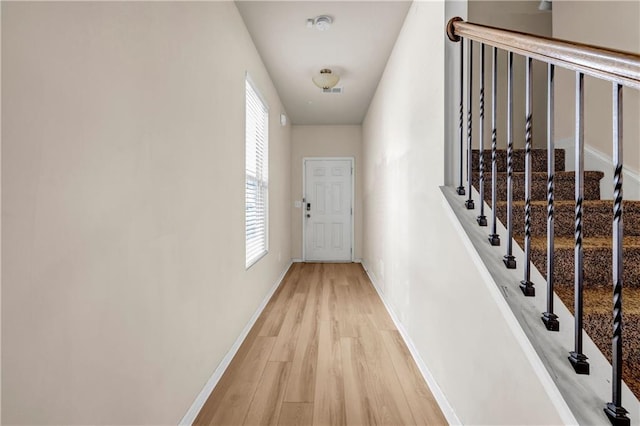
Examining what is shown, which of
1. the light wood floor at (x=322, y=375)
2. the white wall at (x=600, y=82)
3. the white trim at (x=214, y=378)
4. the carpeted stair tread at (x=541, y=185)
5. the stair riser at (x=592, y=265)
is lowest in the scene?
the light wood floor at (x=322, y=375)

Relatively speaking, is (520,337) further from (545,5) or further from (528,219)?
(545,5)

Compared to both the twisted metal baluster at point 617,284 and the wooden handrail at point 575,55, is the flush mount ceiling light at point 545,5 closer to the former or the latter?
the wooden handrail at point 575,55

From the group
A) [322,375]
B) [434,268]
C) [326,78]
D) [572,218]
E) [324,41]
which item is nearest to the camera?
[572,218]

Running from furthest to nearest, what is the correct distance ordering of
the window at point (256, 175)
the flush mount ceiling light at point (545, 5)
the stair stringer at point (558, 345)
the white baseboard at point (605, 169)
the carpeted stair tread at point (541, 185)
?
the flush mount ceiling light at point (545, 5) < the window at point (256, 175) < the white baseboard at point (605, 169) < the carpeted stair tread at point (541, 185) < the stair stringer at point (558, 345)

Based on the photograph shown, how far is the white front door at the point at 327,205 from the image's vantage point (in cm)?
606

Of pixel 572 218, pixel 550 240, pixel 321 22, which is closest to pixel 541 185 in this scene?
pixel 572 218

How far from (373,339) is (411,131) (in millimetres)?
1650

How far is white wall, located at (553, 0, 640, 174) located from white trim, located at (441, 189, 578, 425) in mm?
1445

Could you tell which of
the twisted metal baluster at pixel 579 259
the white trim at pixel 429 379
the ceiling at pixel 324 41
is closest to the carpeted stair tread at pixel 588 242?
the twisted metal baluster at pixel 579 259

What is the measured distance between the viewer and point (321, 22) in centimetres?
258

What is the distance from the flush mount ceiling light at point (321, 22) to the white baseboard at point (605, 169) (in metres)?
2.04

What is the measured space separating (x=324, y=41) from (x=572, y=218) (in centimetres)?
239

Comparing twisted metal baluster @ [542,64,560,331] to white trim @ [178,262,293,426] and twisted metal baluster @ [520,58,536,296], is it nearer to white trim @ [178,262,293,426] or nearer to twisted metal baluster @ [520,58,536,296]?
twisted metal baluster @ [520,58,536,296]

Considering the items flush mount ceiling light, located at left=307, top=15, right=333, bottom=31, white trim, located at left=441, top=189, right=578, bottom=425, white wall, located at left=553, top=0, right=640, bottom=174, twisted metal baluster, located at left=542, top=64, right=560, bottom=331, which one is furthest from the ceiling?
white trim, located at left=441, top=189, right=578, bottom=425
